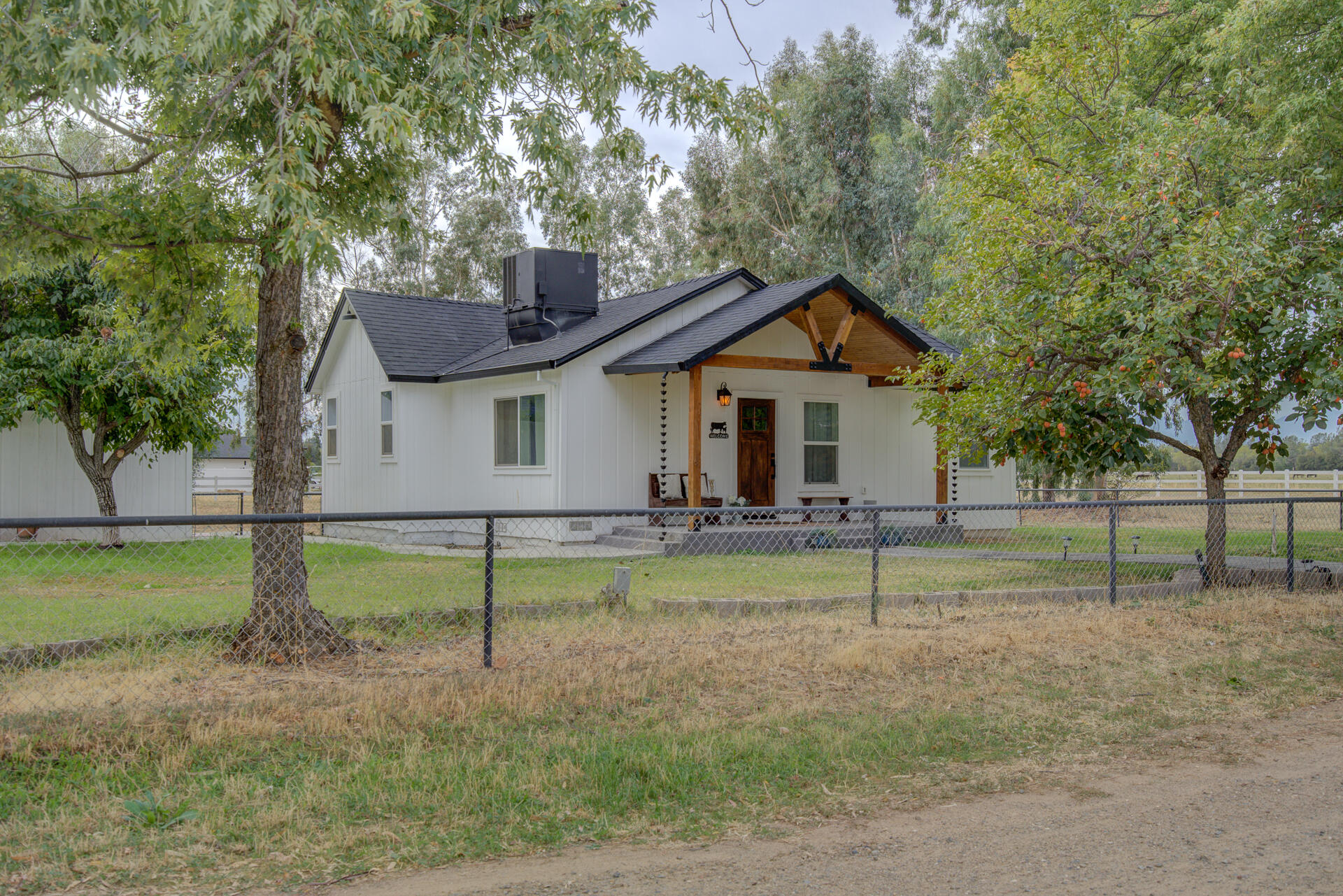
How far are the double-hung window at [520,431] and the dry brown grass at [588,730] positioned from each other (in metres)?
8.92

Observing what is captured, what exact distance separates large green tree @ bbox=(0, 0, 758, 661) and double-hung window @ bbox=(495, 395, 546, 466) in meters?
8.21

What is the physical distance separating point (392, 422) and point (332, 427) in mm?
3745

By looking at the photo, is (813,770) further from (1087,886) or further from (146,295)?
(146,295)

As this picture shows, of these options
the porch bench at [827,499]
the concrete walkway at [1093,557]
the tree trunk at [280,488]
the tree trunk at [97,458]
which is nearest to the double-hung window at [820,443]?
the porch bench at [827,499]

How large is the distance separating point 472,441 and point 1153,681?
13937 mm

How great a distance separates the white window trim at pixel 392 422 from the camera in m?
19.4

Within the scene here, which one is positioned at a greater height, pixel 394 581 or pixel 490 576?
pixel 490 576

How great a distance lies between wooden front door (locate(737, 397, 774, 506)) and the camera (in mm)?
18297

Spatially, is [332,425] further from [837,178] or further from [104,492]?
[837,178]

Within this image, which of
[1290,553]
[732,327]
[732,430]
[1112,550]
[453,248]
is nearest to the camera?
[1112,550]

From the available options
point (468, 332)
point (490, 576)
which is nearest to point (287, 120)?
point (490, 576)

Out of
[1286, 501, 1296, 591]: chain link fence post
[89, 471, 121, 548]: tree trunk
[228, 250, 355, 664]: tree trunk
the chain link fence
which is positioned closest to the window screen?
the chain link fence

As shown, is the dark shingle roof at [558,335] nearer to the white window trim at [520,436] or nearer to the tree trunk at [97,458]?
the white window trim at [520,436]

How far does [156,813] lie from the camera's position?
14.2 feet
